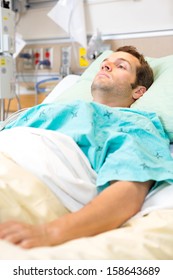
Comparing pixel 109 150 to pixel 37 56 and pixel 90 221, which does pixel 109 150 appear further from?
pixel 37 56

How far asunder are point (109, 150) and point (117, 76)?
1.73 feet

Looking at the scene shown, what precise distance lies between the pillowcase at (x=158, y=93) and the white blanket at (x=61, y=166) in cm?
48

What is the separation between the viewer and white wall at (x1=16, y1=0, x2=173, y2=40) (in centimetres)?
219

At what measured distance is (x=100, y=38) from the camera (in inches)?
91.5

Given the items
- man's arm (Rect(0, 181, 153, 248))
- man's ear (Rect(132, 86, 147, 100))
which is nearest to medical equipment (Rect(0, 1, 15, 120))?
man's ear (Rect(132, 86, 147, 100))

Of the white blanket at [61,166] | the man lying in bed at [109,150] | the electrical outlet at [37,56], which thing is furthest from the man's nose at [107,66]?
the electrical outlet at [37,56]

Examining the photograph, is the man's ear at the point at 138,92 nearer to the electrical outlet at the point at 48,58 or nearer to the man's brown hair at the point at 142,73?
the man's brown hair at the point at 142,73

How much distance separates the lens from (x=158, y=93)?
150 cm

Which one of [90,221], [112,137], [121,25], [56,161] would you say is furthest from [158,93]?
[121,25]

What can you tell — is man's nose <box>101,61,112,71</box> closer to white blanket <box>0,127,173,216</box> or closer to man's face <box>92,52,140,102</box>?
man's face <box>92,52,140,102</box>

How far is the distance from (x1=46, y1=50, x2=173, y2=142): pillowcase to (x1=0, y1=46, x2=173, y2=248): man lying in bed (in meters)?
→ 0.06

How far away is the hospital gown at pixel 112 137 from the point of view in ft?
3.11

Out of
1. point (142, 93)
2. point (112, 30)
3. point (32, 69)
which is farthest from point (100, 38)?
point (142, 93)

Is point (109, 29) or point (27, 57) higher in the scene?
point (109, 29)
